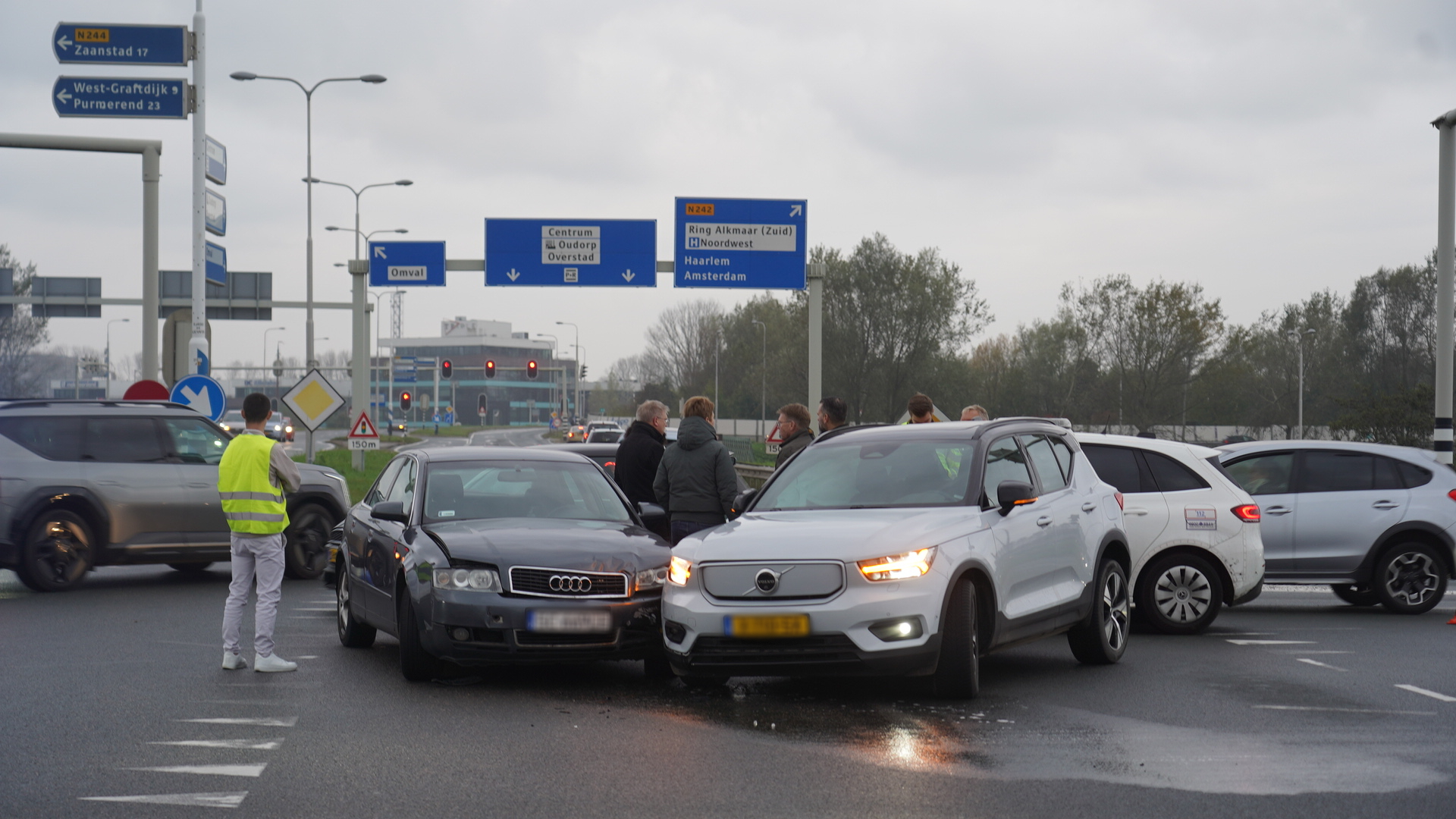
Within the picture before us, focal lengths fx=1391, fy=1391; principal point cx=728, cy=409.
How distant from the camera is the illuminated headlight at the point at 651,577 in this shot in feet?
28.6

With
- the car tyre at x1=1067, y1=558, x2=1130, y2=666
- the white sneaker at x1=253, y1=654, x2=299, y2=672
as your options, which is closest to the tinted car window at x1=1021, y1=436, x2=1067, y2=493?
the car tyre at x1=1067, y1=558, x2=1130, y2=666

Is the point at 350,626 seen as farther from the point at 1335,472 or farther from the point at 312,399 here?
the point at 312,399

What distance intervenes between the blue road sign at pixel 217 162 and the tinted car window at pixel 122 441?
25.5ft

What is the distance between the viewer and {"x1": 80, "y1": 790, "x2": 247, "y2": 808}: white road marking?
5.77 m

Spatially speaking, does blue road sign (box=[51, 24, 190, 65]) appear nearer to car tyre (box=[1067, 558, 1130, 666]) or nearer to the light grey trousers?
the light grey trousers

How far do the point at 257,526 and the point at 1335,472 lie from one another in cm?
950

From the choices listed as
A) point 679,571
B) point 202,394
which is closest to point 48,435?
point 202,394

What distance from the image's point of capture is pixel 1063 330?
71312 millimetres

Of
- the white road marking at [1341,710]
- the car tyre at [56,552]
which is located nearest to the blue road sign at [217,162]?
the car tyre at [56,552]

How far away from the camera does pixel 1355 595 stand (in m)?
13.8

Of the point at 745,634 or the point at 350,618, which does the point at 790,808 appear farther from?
the point at 350,618

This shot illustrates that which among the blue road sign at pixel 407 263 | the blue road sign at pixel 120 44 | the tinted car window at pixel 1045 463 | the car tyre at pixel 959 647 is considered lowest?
the car tyre at pixel 959 647

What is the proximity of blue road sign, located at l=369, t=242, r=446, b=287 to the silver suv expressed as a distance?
25.1 metres

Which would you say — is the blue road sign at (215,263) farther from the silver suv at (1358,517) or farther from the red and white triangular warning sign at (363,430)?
the silver suv at (1358,517)
